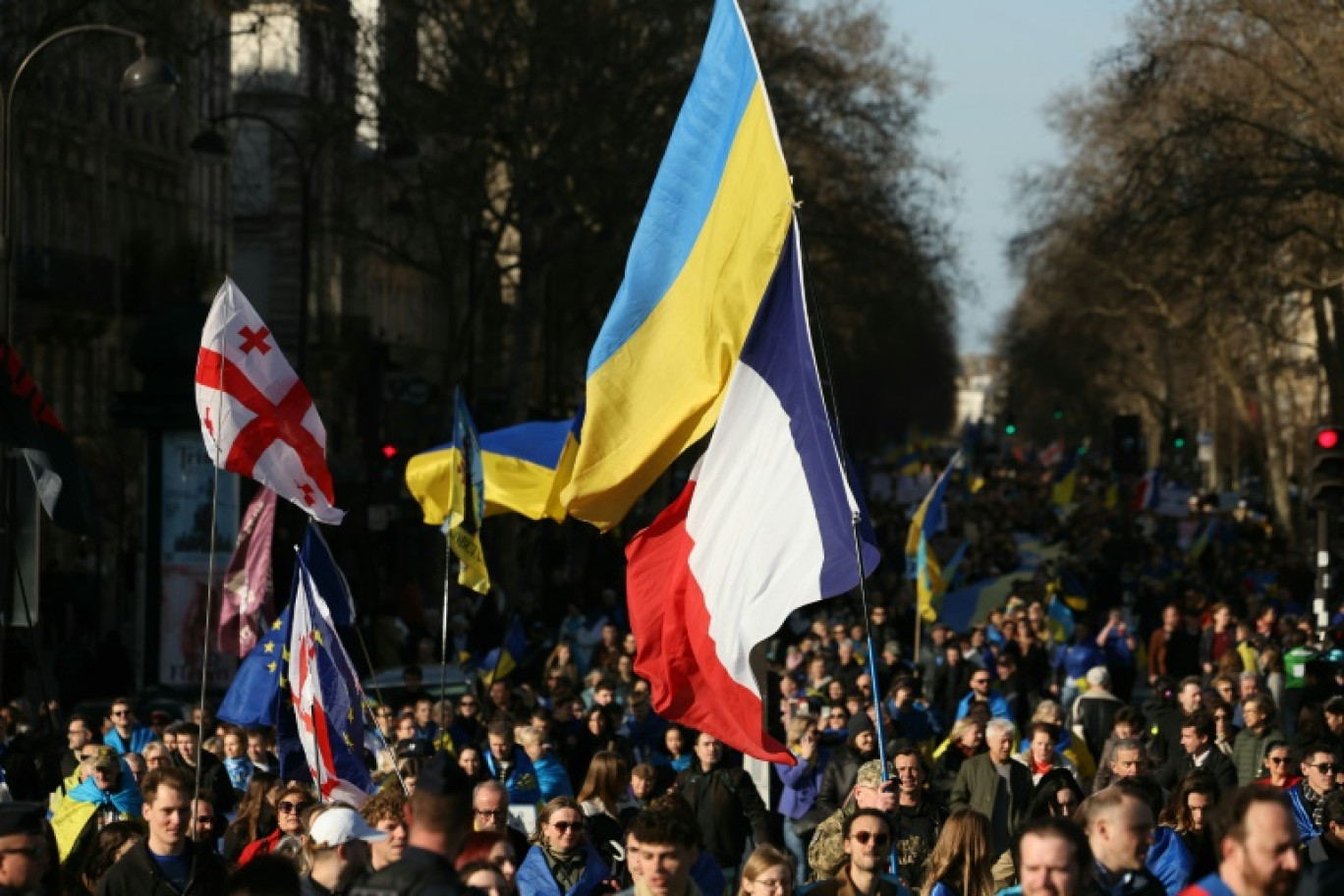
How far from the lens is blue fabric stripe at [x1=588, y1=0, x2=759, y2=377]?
37.3 feet

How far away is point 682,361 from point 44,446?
5189 millimetres

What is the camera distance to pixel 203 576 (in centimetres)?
2392

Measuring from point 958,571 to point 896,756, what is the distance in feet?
90.9

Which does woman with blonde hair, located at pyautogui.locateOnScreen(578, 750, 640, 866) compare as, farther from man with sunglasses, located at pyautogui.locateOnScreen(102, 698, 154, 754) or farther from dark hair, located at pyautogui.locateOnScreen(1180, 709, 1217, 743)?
man with sunglasses, located at pyautogui.locateOnScreen(102, 698, 154, 754)

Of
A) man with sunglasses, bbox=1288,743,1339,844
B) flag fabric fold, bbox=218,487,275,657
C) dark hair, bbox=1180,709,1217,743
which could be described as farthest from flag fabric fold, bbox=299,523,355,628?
man with sunglasses, bbox=1288,743,1339,844

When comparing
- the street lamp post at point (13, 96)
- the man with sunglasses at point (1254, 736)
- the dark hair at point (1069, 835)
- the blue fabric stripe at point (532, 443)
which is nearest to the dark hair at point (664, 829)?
the dark hair at point (1069, 835)

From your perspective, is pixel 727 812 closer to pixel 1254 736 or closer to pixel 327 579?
pixel 327 579

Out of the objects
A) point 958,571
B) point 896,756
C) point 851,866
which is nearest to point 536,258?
point 958,571

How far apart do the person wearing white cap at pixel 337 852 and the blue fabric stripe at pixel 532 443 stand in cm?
1084

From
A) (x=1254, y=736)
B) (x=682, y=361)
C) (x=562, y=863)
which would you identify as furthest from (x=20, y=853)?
(x=1254, y=736)

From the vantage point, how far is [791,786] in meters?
15.6

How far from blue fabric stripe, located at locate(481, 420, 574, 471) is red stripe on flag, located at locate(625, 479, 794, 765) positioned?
28.4ft

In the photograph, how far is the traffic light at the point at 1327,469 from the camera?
22109 mm

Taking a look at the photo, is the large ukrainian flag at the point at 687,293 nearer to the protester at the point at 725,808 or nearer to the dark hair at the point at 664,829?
the protester at the point at 725,808
